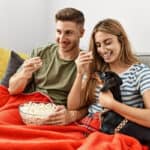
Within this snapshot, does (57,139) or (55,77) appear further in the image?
(55,77)

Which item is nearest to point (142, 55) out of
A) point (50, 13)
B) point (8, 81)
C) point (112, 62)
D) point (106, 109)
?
point (112, 62)

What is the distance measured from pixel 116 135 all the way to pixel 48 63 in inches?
26.5

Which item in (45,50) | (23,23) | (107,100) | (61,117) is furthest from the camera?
(23,23)

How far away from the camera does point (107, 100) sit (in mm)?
1397

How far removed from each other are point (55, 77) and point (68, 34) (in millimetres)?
230

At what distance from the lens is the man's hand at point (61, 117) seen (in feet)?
4.77

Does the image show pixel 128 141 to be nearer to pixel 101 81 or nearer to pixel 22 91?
pixel 101 81

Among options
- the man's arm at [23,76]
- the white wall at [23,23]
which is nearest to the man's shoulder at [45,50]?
the man's arm at [23,76]

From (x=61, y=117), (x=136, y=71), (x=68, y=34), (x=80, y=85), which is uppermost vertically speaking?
(x=68, y=34)

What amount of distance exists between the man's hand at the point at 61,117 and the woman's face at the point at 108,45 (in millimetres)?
301

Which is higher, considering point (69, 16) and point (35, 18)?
point (69, 16)

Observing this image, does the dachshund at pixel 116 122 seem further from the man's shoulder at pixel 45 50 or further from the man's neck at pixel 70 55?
the man's shoulder at pixel 45 50

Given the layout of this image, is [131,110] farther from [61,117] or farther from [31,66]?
[31,66]

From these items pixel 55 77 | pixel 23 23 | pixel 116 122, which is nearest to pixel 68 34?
pixel 55 77
